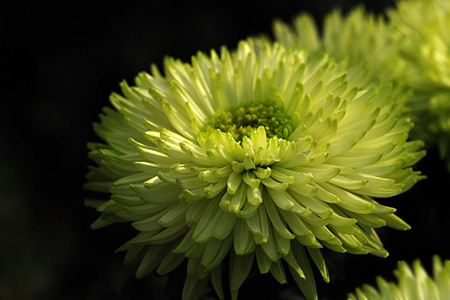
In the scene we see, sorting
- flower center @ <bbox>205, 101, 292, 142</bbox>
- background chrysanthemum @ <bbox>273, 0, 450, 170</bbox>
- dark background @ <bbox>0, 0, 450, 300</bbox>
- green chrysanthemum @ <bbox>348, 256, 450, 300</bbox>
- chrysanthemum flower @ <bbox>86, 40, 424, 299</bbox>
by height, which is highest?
dark background @ <bbox>0, 0, 450, 300</bbox>

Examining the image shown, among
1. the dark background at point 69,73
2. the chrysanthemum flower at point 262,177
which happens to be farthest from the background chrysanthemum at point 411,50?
the dark background at point 69,73

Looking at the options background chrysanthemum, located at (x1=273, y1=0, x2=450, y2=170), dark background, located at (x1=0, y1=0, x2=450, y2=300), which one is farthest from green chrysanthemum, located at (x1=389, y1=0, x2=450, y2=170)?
dark background, located at (x1=0, y1=0, x2=450, y2=300)

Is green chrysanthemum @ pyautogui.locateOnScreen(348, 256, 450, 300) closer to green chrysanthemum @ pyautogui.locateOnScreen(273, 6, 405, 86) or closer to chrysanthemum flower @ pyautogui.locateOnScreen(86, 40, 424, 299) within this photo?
chrysanthemum flower @ pyautogui.locateOnScreen(86, 40, 424, 299)

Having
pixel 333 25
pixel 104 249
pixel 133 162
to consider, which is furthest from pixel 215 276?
pixel 104 249

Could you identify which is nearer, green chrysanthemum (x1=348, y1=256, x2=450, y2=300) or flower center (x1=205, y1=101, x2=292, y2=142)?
green chrysanthemum (x1=348, y1=256, x2=450, y2=300)

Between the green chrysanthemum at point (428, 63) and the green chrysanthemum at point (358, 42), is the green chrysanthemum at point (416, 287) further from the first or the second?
the green chrysanthemum at point (358, 42)

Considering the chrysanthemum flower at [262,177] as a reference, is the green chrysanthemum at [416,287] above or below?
below
